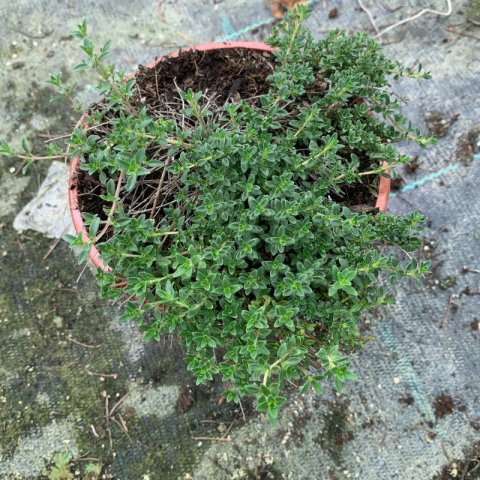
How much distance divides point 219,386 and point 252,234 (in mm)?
1038

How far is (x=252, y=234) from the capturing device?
166 centimetres

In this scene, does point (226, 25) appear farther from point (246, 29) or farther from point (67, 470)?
point (67, 470)

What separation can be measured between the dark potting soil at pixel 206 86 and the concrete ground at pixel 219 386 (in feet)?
1.71

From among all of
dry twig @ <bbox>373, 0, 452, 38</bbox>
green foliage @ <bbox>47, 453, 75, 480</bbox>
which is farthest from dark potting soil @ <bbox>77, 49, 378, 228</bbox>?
green foliage @ <bbox>47, 453, 75, 480</bbox>

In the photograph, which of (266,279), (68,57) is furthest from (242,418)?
(68,57)

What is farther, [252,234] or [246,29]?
[246,29]

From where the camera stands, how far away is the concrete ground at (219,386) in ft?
7.60

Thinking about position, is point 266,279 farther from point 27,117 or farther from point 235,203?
point 27,117

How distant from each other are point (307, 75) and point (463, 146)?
126 centimetres

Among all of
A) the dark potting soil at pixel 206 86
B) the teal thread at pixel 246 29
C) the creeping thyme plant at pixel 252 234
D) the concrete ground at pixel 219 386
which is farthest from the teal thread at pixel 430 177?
the teal thread at pixel 246 29

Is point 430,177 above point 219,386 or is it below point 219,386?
above

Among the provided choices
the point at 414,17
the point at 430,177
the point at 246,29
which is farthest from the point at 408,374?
the point at 246,29

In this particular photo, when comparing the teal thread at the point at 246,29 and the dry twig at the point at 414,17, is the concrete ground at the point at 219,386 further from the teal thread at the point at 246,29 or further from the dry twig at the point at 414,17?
the teal thread at the point at 246,29

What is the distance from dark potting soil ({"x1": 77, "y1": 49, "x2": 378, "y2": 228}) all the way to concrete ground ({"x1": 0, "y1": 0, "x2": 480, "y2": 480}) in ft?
1.71
